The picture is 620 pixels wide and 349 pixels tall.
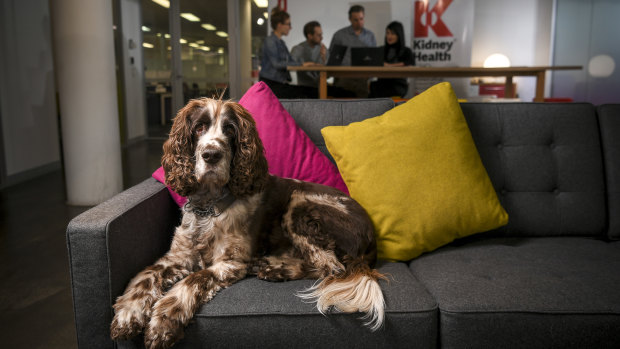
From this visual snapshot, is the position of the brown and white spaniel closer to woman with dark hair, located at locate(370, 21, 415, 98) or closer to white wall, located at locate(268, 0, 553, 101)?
woman with dark hair, located at locate(370, 21, 415, 98)

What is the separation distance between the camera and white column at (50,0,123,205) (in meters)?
4.31

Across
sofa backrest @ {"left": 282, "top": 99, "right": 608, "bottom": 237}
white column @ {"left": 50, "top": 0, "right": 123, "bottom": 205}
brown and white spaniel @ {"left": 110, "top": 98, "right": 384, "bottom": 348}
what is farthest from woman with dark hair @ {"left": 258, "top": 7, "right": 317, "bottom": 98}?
brown and white spaniel @ {"left": 110, "top": 98, "right": 384, "bottom": 348}

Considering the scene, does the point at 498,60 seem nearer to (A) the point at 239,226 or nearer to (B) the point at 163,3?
(B) the point at 163,3

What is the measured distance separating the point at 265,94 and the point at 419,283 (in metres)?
1.13

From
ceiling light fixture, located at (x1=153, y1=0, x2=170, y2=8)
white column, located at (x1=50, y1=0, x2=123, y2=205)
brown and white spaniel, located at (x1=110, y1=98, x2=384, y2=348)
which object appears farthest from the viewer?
ceiling light fixture, located at (x1=153, y1=0, x2=170, y2=8)

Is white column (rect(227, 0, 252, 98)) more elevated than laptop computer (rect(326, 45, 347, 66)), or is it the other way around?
white column (rect(227, 0, 252, 98))

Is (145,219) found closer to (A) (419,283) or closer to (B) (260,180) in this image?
(B) (260,180)

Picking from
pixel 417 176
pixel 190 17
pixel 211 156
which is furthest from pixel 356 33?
pixel 211 156

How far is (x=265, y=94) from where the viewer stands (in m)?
2.15

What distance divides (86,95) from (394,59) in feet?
15.1

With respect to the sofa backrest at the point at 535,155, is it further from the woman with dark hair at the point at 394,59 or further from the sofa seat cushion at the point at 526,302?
the woman with dark hair at the point at 394,59

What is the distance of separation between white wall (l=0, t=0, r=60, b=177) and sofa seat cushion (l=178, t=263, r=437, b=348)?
5.15 m

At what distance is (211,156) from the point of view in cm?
156

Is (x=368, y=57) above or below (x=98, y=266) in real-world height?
above
